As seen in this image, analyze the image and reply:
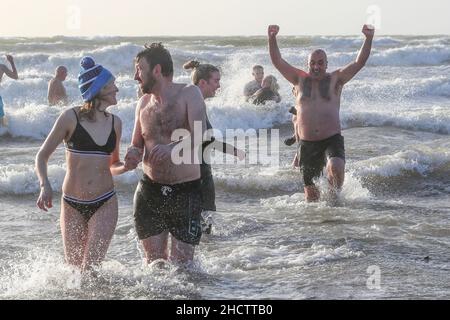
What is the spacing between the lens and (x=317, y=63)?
8.23 metres

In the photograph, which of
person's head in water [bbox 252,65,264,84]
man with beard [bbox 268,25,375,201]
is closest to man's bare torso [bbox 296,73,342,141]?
man with beard [bbox 268,25,375,201]

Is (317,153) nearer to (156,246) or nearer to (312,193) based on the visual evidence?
(312,193)

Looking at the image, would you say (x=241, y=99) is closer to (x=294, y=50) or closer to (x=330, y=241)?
(x=330, y=241)

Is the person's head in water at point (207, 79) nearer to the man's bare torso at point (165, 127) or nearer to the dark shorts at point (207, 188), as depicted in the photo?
the dark shorts at point (207, 188)

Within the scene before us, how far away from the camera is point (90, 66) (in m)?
5.22

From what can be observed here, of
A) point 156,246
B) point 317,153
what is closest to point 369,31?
point 317,153

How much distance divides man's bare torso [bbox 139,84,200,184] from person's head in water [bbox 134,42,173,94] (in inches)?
5.7

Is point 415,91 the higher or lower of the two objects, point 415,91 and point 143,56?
the lower

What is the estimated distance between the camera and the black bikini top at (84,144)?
5.09 meters

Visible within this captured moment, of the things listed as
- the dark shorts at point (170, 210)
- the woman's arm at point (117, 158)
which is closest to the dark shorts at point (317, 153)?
the dark shorts at point (170, 210)

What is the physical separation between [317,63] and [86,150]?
377cm

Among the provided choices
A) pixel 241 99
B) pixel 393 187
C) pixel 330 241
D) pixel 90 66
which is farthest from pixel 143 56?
A: pixel 241 99

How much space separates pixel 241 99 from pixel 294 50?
17490mm

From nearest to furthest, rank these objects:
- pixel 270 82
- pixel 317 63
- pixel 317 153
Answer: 1. pixel 317 63
2. pixel 317 153
3. pixel 270 82
